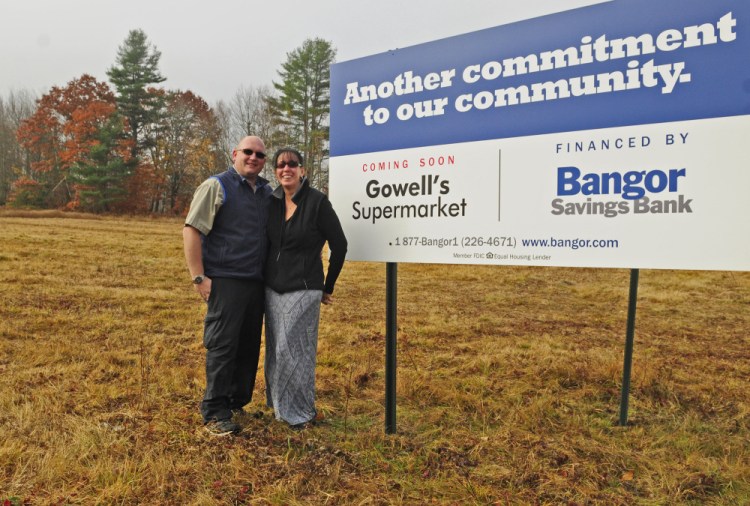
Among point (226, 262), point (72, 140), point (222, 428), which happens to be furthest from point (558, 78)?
point (72, 140)

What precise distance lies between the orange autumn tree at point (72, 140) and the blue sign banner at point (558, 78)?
37.2 meters

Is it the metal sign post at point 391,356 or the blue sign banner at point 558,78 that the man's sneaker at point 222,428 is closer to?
the metal sign post at point 391,356

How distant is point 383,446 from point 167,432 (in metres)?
1.49

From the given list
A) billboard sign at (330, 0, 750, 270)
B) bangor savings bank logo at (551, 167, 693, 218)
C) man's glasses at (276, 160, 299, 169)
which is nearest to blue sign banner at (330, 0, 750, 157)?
billboard sign at (330, 0, 750, 270)

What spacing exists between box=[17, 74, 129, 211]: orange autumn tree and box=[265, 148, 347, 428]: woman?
121ft

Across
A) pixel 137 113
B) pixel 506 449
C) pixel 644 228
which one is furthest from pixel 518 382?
pixel 137 113

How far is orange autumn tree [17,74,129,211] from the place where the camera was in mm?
36281

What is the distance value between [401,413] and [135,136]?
41.6 meters

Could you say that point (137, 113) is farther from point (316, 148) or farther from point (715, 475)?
point (715, 475)

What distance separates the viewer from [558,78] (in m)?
3.05

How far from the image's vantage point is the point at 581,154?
300 cm

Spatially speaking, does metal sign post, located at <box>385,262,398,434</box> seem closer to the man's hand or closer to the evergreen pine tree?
the man's hand

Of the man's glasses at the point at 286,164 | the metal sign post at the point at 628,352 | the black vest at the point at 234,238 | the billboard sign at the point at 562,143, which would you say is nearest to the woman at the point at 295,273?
the man's glasses at the point at 286,164

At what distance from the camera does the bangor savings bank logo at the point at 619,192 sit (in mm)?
2779
